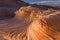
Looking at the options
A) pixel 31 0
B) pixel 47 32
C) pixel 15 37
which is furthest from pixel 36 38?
pixel 31 0

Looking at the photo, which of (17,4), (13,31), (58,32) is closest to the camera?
(58,32)

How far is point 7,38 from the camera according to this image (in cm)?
104

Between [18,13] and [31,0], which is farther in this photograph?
[31,0]

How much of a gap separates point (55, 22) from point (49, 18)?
28 mm

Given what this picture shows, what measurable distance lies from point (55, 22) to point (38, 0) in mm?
1730

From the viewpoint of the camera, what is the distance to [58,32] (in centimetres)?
84

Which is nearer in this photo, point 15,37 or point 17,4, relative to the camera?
point 15,37

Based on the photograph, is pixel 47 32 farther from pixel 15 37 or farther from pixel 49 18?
pixel 15 37

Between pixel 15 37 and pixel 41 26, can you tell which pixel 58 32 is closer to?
pixel 41 26

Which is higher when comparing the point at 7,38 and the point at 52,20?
the point at 52,20

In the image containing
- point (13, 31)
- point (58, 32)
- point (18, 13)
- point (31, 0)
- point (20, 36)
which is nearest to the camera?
point (58, 32)

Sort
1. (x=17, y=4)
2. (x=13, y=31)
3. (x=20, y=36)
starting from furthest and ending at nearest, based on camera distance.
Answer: (x=17, y=4)
(x=13, y=31)
(x=20, y=36)

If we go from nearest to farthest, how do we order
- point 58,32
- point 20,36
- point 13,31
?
1. point 58,32
2. point 20,36
3. point 13,31

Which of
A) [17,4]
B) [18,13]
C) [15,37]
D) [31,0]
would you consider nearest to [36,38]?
[15,37]
